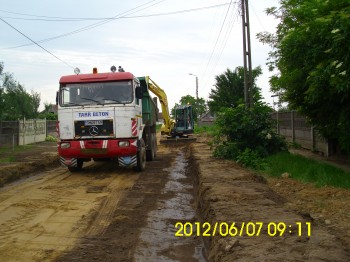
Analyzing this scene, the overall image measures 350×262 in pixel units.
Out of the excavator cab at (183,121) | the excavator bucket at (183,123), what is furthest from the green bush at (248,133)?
the excavator cab at (183,121)

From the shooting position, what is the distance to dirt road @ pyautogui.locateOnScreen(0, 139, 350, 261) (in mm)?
4627

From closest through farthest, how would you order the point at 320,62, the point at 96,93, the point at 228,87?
the point at 320,62 → the point at 96,93 → the point at 228,87

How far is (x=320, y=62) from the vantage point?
344 inches

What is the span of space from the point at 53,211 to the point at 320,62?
632cm

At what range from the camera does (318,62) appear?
897 cm

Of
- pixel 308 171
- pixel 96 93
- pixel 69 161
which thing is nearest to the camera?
pixel 308 171

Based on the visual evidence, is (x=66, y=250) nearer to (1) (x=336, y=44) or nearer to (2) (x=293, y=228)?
(2) (x=293, y=228)

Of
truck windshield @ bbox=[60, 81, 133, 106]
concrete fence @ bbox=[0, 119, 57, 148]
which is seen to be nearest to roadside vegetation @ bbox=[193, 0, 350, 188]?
truck windshield @ bbox=[60, 81, 133, 106]

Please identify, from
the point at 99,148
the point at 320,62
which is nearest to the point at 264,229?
the point at 320,62

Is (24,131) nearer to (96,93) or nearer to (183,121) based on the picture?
(183,121)

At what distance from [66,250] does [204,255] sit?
1.84m

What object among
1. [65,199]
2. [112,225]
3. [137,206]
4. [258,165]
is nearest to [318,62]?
[258,165]

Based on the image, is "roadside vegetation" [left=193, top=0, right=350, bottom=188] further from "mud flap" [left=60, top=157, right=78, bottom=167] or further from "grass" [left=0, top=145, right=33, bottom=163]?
"grass" [left=0, top=145, right=33, bottom=163]

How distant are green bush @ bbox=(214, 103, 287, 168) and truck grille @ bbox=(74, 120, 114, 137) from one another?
4.66 m
